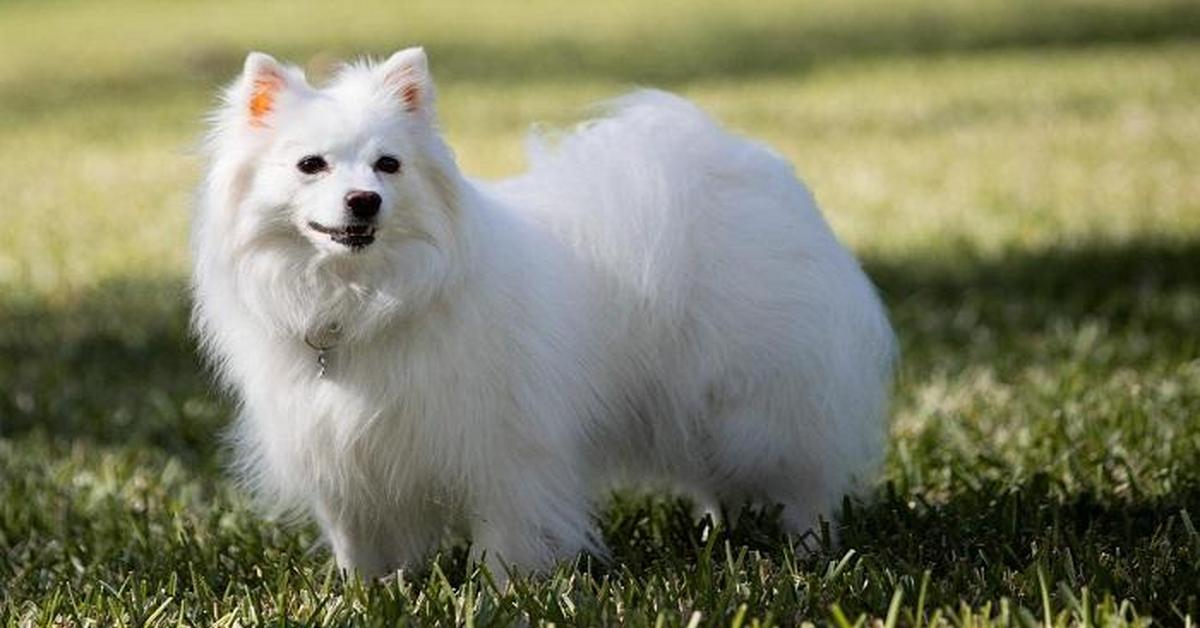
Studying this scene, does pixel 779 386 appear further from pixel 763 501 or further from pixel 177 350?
pixel 177 350

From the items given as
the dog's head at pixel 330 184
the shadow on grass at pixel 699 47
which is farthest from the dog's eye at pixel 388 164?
the shadow on grass at pixel 699 47

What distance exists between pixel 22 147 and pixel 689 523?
9.60m

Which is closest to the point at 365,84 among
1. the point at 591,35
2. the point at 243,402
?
the point at 243,402

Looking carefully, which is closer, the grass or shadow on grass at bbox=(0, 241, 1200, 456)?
the grass

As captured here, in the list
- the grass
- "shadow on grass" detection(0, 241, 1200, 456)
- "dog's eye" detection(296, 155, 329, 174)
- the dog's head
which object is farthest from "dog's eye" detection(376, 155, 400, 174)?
"shadow on grass" detection(0, 241, 1200, 456)

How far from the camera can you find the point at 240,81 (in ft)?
12.9

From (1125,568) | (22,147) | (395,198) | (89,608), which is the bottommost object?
(22,147)

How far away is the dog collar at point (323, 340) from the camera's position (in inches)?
152

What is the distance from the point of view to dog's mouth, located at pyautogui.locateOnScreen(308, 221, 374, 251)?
3.66m

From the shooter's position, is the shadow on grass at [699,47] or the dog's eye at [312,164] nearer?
the dog's eye at [312,164]

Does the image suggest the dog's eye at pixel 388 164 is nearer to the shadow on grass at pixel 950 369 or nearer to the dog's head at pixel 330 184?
the dog's head at pixel 330 184

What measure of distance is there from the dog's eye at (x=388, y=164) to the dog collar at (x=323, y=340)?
368 millimetres

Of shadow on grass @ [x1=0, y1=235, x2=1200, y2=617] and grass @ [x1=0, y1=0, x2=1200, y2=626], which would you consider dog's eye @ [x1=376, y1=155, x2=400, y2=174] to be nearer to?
grass @ [x1=0, y1=0, x2=1200, y2=626]

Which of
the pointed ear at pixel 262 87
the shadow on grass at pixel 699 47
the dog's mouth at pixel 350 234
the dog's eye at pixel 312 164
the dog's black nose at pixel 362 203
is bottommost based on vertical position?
the shadow on grass at pixel 699 47
